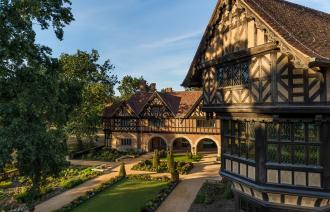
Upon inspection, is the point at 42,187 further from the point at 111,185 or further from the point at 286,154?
the point at 286,154

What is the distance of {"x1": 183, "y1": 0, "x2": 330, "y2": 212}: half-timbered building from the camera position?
40.0 ft

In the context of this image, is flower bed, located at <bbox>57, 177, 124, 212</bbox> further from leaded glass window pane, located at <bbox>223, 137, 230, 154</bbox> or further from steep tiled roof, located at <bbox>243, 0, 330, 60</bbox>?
steep tiled roof, located at <bbox>243, 0, 330, 60</bbox>

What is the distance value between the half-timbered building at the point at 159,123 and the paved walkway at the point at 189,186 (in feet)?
16.0

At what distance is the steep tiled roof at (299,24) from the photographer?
39.2ft

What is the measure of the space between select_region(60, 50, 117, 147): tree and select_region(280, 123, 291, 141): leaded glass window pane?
33931 mm

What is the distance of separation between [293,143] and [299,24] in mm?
5365

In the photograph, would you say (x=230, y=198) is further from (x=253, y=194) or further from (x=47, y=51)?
(x=47, y=51)

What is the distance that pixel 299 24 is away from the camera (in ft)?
46.2

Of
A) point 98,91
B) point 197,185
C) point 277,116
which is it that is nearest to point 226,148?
point 277,116

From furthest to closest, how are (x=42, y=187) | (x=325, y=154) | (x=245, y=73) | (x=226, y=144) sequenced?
(x=42, y=187) → (x=226, y=144) → (x=245, y=73) → (x=325, y=154)

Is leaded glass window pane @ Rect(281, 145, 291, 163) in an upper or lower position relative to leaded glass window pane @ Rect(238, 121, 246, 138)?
lower

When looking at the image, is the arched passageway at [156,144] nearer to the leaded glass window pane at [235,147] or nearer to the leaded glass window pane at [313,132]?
the leaded glass window pane at [235,147]

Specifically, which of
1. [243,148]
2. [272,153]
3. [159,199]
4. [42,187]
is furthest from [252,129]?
[42,187]

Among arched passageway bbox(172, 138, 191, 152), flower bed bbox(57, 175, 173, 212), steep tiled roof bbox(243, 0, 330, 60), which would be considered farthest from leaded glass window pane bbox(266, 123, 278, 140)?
arched passageway bbox(172, 138, 191, 152)
